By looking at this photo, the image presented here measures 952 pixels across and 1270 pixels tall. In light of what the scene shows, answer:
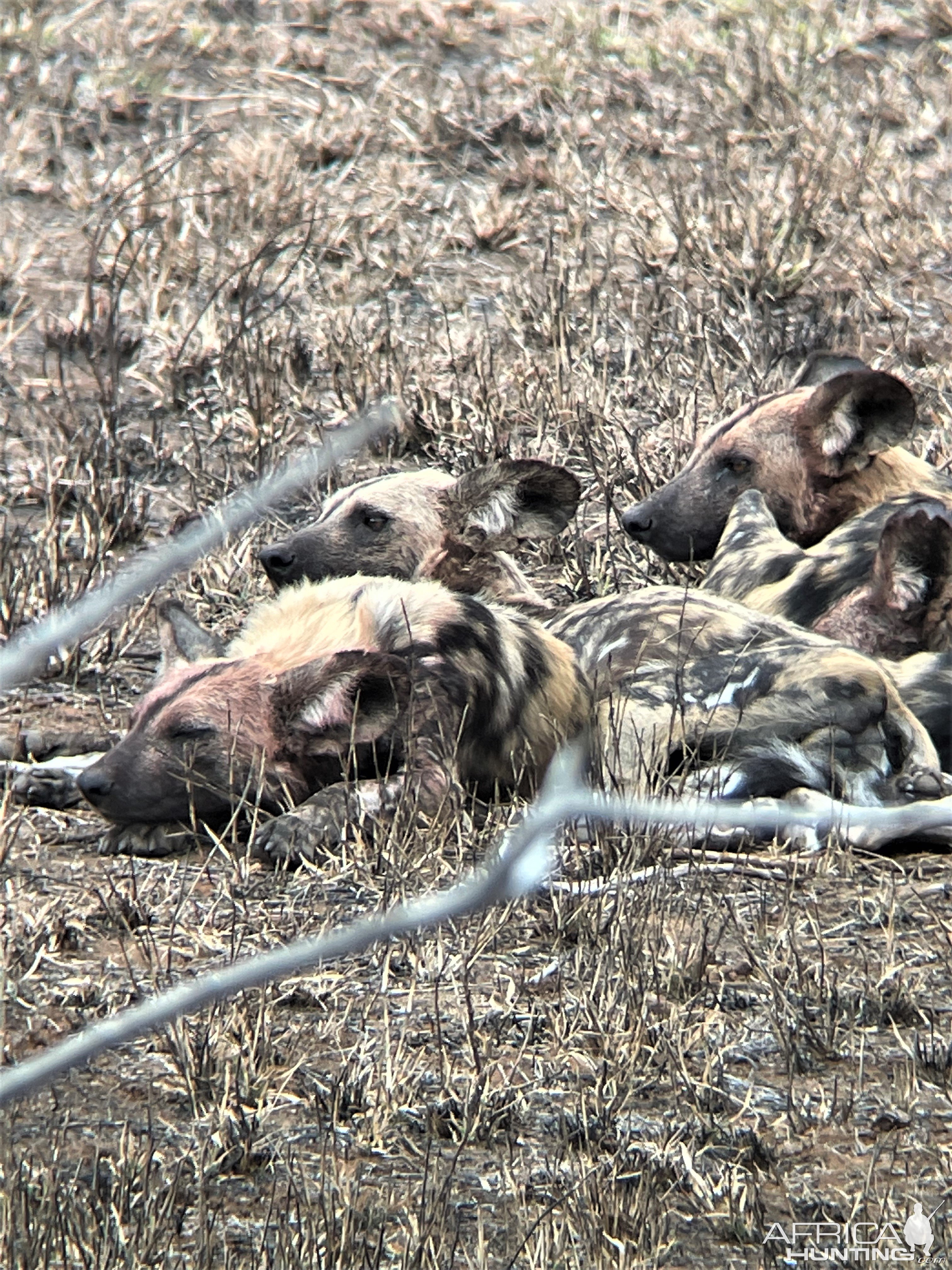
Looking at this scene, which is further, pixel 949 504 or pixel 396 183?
pixel 396 183

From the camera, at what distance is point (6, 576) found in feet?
16.1

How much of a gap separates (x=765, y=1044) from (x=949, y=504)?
7.59 ft

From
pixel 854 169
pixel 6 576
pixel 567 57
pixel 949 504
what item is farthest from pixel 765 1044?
pixel 567 57

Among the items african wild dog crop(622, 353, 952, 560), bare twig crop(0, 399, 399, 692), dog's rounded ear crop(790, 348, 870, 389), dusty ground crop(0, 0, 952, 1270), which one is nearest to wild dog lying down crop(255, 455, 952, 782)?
african wild dog crop(622, 353, 952, 560)

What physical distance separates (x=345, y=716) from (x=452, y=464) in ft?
7.21

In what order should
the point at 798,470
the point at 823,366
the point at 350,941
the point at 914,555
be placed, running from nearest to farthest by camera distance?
the point at 350,941 < the point at 914,555 < the point at 798,470 < the point at 823,366

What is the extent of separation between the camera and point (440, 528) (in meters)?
5.17

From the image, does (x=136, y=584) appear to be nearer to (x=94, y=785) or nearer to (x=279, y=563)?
(x=94, y=785)

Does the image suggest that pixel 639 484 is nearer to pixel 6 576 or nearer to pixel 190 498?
pixel 190 498

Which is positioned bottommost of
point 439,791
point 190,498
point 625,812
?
point 190,498

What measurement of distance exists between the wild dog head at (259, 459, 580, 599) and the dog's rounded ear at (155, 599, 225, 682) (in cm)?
64

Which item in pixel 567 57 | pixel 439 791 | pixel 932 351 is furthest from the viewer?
pixel 567 57

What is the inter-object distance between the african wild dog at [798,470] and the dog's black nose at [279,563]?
939 mm

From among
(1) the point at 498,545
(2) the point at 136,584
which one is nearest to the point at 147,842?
(1) the point at 498,545
